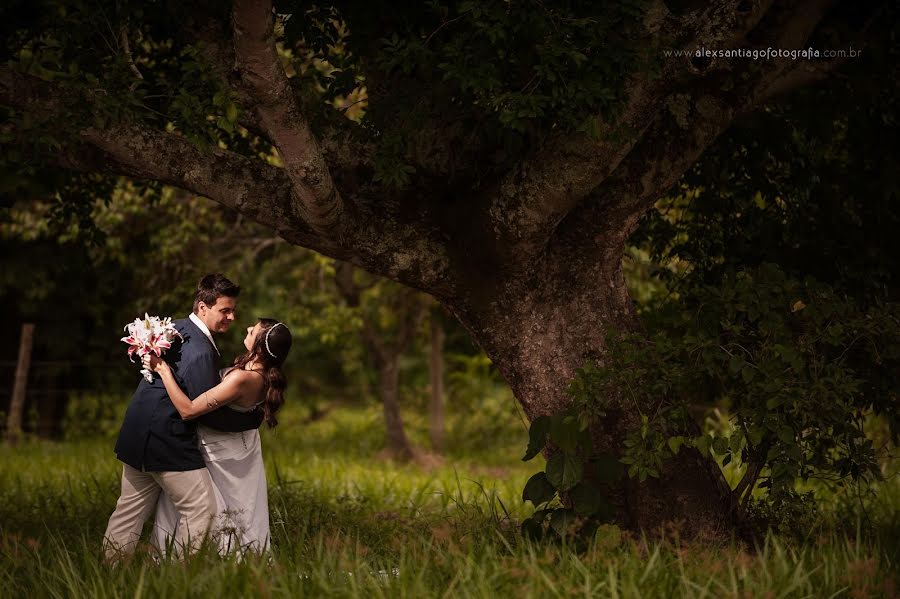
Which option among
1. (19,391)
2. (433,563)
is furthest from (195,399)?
(19,391)

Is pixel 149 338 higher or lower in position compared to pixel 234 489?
higher

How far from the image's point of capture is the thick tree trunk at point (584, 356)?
5.52 m

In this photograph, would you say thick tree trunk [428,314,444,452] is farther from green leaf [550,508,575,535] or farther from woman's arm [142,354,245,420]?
green leaf [550,508,575,535]

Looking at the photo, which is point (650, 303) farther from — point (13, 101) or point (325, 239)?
point (13, 101)

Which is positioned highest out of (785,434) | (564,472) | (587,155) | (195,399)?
(587,155)

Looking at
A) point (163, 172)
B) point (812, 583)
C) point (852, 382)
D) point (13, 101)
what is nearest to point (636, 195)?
point (852, 382)

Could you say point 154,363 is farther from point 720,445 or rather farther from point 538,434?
point 720,445

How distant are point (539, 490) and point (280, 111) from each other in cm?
253

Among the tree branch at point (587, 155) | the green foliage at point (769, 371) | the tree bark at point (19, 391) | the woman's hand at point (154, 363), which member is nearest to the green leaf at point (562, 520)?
the green foliage at point (769, 371)

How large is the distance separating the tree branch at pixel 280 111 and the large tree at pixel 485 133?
0.01 m

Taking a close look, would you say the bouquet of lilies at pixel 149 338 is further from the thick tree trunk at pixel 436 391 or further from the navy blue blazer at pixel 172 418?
the thick tree trunk at pixel 436 391

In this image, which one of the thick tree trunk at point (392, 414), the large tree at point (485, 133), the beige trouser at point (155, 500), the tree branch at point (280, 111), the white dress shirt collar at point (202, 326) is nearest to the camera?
the tree branch at point (280, 111)

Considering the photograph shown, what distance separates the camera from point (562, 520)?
202 inches

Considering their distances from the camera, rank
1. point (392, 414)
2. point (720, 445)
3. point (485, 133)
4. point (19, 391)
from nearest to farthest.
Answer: point (720, 445) < point (485, 133) < point (19, 391) < point (392, 414)
